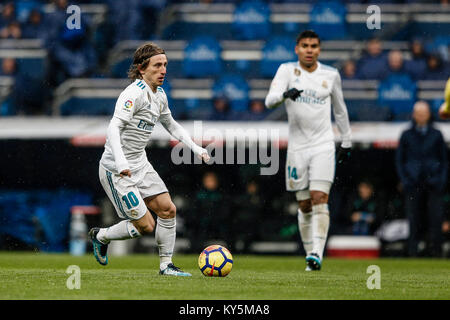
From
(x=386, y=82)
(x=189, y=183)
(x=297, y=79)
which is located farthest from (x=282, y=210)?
(x=297, y=79)

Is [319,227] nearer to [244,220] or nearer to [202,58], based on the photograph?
[244,220]

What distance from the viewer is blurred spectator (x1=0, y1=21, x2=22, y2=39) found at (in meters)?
20.7

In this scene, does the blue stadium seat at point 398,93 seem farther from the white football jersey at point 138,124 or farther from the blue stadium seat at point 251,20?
the white football jersey at point 138,124

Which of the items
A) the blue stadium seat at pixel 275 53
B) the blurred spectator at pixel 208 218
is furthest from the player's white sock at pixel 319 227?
the blue stadium seat at pixel 275 53

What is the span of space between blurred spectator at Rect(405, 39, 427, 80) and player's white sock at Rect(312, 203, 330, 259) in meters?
8.51

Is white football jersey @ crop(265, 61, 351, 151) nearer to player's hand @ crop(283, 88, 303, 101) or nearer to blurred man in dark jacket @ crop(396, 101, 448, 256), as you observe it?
player's hand @ crop(283, 88, 303, 101)

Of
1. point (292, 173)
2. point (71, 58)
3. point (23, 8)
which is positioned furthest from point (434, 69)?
point (23, 8)

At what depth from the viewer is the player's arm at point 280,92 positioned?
9641mm

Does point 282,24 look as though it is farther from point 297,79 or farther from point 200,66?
point 297,79

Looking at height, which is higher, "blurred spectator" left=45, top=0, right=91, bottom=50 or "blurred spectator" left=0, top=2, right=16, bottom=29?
"blurred spectator" left=0, top=2, right=16, bottom=29

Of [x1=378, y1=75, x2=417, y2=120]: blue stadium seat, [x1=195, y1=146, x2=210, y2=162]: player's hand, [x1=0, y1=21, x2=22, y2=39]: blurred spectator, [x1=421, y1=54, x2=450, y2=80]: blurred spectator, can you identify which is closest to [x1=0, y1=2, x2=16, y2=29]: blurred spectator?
[x1=0, y1=21, x2=22, y2=39]: blurred spectator

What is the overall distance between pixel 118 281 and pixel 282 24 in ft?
44.6

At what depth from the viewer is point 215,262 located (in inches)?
337

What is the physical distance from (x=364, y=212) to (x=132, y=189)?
327 inches
